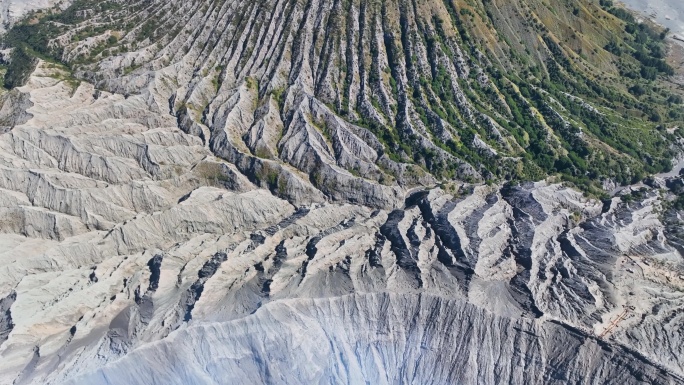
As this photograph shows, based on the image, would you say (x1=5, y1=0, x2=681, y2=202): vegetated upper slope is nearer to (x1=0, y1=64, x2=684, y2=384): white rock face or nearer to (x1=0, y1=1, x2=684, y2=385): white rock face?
(x1=0, y1=1, x2=684, y2=385): white rock face

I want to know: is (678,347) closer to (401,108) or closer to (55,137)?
(401,108)

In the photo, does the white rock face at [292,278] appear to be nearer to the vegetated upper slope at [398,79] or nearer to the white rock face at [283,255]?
the white rock face at [283,255]

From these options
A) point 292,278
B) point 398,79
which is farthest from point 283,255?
point 398,79

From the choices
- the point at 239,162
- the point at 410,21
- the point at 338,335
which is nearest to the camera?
the point at 338,335

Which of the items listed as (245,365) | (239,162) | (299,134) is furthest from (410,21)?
(245,365)

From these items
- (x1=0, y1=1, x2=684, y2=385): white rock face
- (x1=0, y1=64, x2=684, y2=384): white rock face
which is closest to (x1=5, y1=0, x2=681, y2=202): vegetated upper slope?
(x1=0, y1=1, x2=684, y2=385): white rock face

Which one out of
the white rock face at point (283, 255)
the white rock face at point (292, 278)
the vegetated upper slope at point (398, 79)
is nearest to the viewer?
the white rock face at point (292, 278)

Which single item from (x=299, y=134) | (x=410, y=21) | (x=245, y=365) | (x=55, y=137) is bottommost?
(x=245, y=365)

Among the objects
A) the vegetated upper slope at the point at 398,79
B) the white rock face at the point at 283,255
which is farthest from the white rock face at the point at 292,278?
the vegetated upper slope at the point at 398,79
